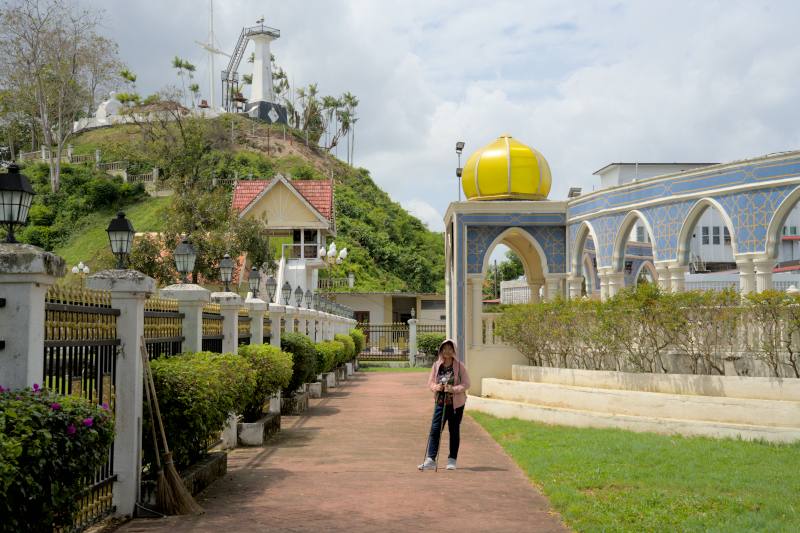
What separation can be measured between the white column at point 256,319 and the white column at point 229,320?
181 centimetres

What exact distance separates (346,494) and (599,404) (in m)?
5.93

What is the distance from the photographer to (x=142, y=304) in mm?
7250

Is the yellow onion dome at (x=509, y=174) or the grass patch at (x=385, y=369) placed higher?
the yellow onion dome at (x=509, y=174)

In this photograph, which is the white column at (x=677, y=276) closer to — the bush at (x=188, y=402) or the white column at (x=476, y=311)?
the white column at (x=476, y=311)

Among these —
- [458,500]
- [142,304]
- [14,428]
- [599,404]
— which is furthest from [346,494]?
[599,404]

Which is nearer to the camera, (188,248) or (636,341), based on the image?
(188,248)

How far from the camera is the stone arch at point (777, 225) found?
42.7ft

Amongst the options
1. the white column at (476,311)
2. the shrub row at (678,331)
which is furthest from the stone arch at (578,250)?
the shrub row at (678,331)

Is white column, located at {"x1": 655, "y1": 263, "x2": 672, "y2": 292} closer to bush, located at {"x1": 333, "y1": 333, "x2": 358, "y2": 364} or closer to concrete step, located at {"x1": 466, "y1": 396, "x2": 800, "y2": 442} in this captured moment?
concrete step, located at {"x1": 466, "y1": 396, "x2": 800, "y2": 442}

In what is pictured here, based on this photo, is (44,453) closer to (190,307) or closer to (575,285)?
(190,307)

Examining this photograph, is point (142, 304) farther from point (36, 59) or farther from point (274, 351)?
point (36, 59)

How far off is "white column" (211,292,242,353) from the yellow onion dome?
26.6 ft

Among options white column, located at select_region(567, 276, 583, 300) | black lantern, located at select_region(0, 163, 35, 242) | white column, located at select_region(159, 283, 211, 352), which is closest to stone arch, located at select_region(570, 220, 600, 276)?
white column, located at select_region(567, 276, 583, 300)

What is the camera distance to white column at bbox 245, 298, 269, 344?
13398mm
